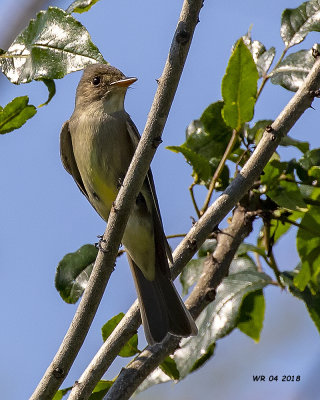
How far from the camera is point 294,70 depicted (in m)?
3.19

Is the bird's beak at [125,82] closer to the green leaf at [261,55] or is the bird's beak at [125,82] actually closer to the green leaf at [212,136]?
the green leaf at [212,136]

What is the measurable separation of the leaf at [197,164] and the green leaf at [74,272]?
2.03 feet

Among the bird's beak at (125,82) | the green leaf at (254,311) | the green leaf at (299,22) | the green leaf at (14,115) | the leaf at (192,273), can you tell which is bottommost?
the green leaf at (254,311)

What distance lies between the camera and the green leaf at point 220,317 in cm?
305

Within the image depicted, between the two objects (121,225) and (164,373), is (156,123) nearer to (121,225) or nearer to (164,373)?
(121,225)

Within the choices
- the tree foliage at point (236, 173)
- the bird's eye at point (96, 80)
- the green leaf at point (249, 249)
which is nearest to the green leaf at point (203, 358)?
the tree foliage at point (236, 173)

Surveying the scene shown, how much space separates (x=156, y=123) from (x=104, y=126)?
6.17ft

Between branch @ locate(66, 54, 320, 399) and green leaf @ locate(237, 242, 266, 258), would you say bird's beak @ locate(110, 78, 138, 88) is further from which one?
branch @ locate(66, 54, 320, 399)

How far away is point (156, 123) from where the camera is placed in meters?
2.15

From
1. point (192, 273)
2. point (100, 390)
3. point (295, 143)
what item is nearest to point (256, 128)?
point (295, 143)

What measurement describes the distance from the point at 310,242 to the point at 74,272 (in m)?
1.12

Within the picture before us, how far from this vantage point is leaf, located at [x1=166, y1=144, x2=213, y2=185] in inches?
130

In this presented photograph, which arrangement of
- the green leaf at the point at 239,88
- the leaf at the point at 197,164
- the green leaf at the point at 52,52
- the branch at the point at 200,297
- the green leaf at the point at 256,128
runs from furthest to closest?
the green leaf at the point at 256,128
the leaf at the point at 197,164
the green leaf at the point at 239,88
the green leaf at the point at 52,52
the branch at the point at 200,297

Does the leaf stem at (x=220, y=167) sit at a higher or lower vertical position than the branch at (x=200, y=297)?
higher
